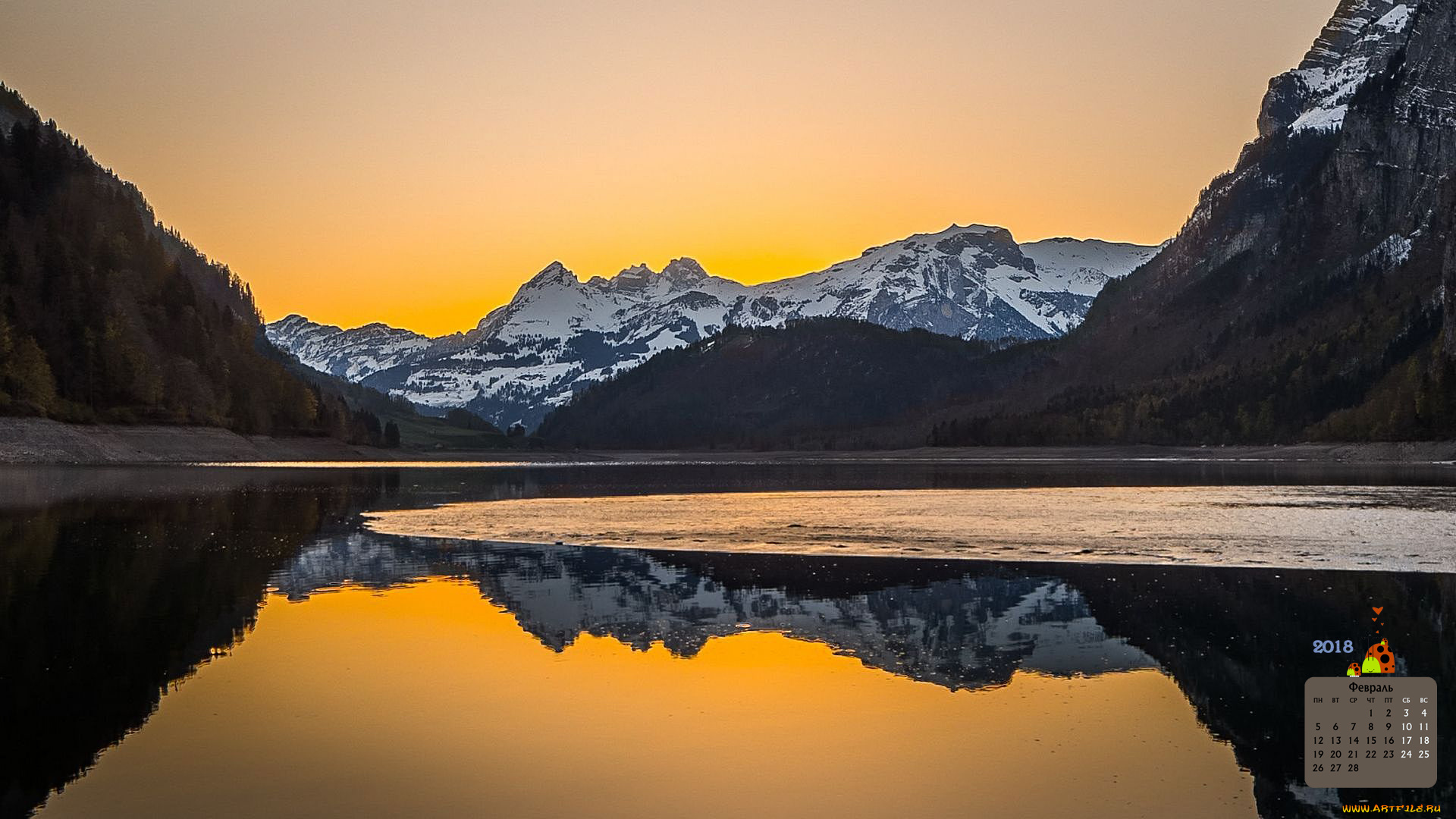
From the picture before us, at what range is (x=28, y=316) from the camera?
150 m

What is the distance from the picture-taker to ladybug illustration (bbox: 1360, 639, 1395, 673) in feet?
68.1

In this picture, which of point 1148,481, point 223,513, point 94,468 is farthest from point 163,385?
point 1148,481

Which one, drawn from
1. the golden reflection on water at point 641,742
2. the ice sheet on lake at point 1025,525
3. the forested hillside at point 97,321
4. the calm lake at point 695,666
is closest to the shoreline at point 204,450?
the forested hillside at point 97,321

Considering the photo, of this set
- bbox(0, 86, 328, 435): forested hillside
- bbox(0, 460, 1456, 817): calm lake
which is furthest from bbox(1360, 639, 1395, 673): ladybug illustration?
bbox(0, 86, 328, 435): forested hillside

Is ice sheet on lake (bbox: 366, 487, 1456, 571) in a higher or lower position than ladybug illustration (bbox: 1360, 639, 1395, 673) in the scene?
higher

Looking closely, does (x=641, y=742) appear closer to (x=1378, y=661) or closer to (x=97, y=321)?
(x=1378, y=661)

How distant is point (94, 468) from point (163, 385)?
39.8m
